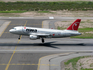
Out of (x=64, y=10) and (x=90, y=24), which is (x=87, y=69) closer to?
(x=90, y=24)

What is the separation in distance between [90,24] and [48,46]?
33.2 meters

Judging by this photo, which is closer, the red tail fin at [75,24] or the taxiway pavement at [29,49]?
the taxiway pavement at [29,49]

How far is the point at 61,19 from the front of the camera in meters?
92.2

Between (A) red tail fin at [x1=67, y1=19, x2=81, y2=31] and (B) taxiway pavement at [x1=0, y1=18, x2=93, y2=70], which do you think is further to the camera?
(A) red tail fin at [x1=67, y1=19, x2=81, y2=31]

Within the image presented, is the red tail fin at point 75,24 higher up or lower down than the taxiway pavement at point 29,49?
higher up

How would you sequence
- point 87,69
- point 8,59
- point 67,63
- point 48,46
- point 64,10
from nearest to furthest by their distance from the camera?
point 87,69 → point 67,63 → point 8,59 → point 48,46 → point 64,10

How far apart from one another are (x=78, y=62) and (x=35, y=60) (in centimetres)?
973

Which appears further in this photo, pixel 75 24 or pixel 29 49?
pixel 75 24

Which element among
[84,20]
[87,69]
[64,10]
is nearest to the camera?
[87,69]

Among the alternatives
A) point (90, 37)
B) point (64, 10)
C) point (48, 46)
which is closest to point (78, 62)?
point (48, 46)

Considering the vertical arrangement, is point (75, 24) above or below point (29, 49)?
above

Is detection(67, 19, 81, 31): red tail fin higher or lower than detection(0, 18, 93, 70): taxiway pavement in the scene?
higher

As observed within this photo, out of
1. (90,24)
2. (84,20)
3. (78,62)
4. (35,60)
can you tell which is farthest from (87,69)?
(84,20)

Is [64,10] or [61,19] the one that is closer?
[61,19]
